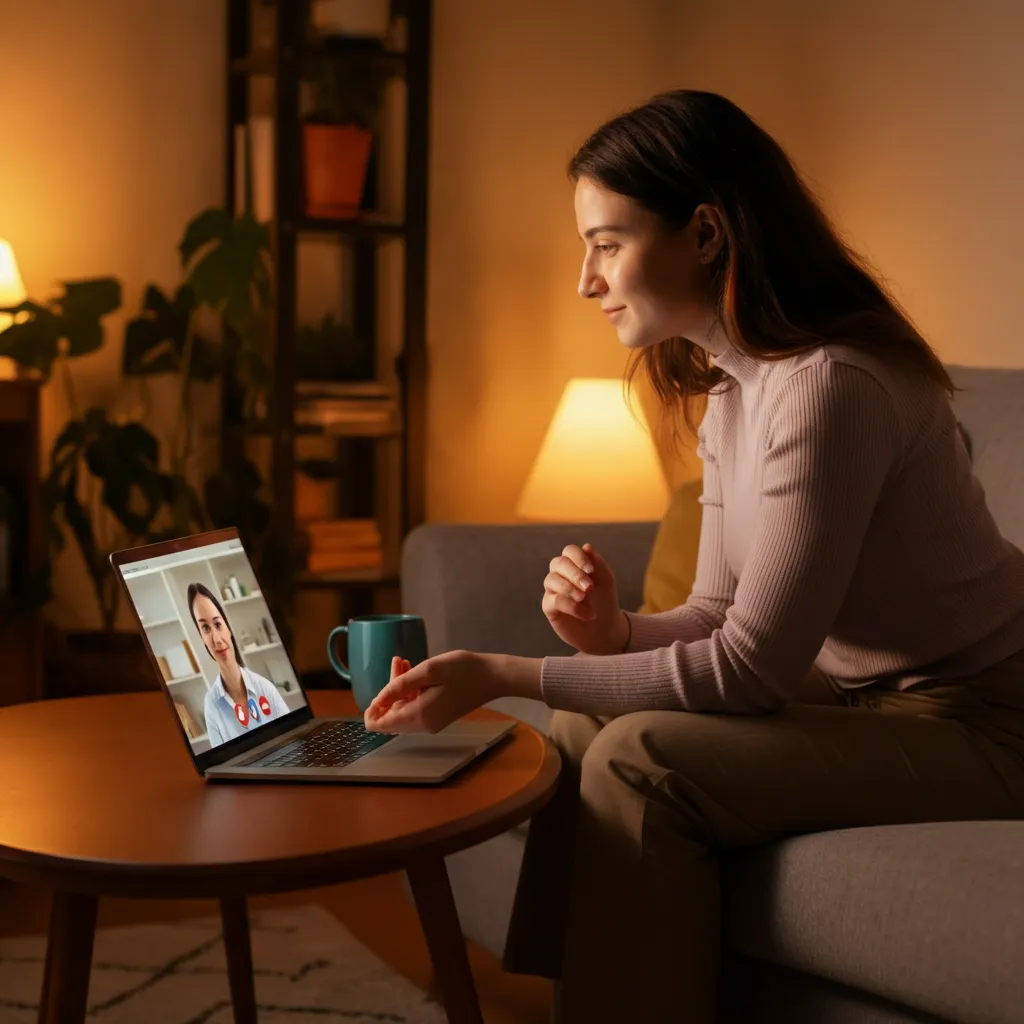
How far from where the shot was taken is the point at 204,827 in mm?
1030

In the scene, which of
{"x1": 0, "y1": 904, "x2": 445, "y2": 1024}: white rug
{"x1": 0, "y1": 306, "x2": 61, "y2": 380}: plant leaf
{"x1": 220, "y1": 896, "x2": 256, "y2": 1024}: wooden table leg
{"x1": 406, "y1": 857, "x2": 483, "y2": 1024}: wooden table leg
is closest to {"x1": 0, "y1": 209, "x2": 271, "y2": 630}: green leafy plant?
{"x1": 0, "y1": 306, "x2": 61, "y2": 380}: plant leaf

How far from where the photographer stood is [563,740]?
4.52 feet

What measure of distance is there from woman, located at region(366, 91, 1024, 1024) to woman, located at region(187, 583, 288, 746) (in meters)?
0.15

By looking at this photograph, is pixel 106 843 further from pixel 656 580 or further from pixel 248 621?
pixel 656 580

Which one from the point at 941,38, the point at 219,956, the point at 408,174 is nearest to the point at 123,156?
the point at 408,174

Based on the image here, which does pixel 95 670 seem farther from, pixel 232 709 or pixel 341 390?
pixel 232 709

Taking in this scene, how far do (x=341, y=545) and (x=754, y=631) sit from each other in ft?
6.63

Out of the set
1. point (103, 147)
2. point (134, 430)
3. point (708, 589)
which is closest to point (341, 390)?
point (134, 430)

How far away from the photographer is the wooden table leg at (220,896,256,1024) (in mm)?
1555

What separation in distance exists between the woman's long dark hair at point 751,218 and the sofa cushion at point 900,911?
440mm

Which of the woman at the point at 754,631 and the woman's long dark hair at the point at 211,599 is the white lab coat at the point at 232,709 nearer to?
the woman's long dark hair at the point at 211,599

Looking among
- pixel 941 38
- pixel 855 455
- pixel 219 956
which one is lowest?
pixel 219 956

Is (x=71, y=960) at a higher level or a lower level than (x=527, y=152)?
lower

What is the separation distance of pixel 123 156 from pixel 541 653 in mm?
1863
